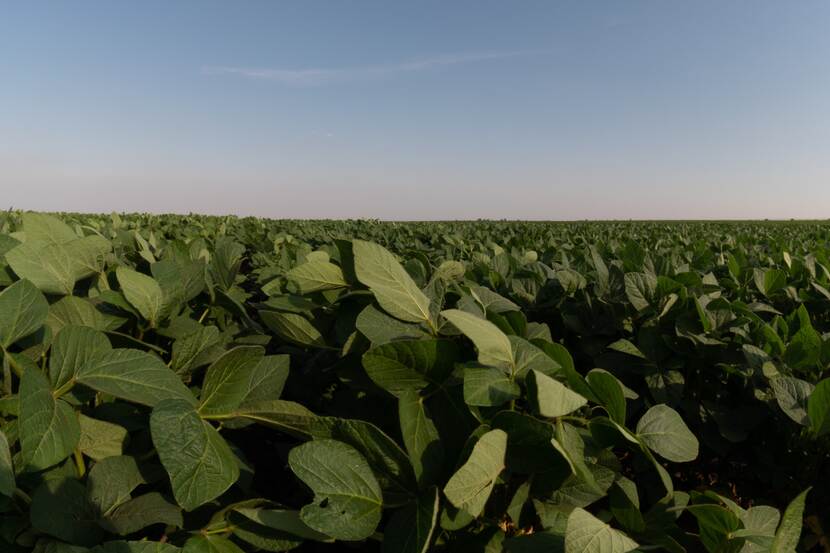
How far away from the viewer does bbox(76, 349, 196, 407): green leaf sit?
38.3 inches

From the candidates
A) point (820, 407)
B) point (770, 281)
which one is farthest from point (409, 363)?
point (770, 281)

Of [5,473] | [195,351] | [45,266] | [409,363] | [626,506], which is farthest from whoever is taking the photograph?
[45,266]

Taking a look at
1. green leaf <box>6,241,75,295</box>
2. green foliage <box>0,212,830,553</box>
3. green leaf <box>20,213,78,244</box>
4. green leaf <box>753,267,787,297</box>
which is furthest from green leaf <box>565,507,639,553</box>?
green leaf <box>753,267,787,297</box>

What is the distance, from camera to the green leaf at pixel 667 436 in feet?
3.51

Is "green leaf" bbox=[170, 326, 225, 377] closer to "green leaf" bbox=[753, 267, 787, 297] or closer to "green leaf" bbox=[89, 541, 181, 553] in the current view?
"green leaf" bbox=[89, 541, 181, 553]

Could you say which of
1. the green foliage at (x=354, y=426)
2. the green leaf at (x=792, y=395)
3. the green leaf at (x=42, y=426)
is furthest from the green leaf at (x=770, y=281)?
the green leaf at (x=42, y=426)

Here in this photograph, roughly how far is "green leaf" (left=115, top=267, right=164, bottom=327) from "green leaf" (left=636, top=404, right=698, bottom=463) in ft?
3.94

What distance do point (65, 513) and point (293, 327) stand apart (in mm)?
604

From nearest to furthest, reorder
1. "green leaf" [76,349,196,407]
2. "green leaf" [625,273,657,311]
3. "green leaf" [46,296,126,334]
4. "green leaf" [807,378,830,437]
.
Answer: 1. "green leaf" [76,349,196,407]
2. "green leaf" [807,378,830,437]
3. "green leaf" [46,296,126,334]
4. "green leaf" [625,273,657,311]

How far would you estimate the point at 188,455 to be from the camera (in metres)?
0.86

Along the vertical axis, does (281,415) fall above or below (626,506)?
above

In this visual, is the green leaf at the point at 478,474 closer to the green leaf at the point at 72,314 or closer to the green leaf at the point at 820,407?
the green leaf at the point at 820,407

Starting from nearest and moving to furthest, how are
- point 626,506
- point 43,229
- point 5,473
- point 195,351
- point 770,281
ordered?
point 5,473 → point 626,506 → point 195,351 → point 43,229 → point 770,281

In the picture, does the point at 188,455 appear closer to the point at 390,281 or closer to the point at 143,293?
the point at 390,281
